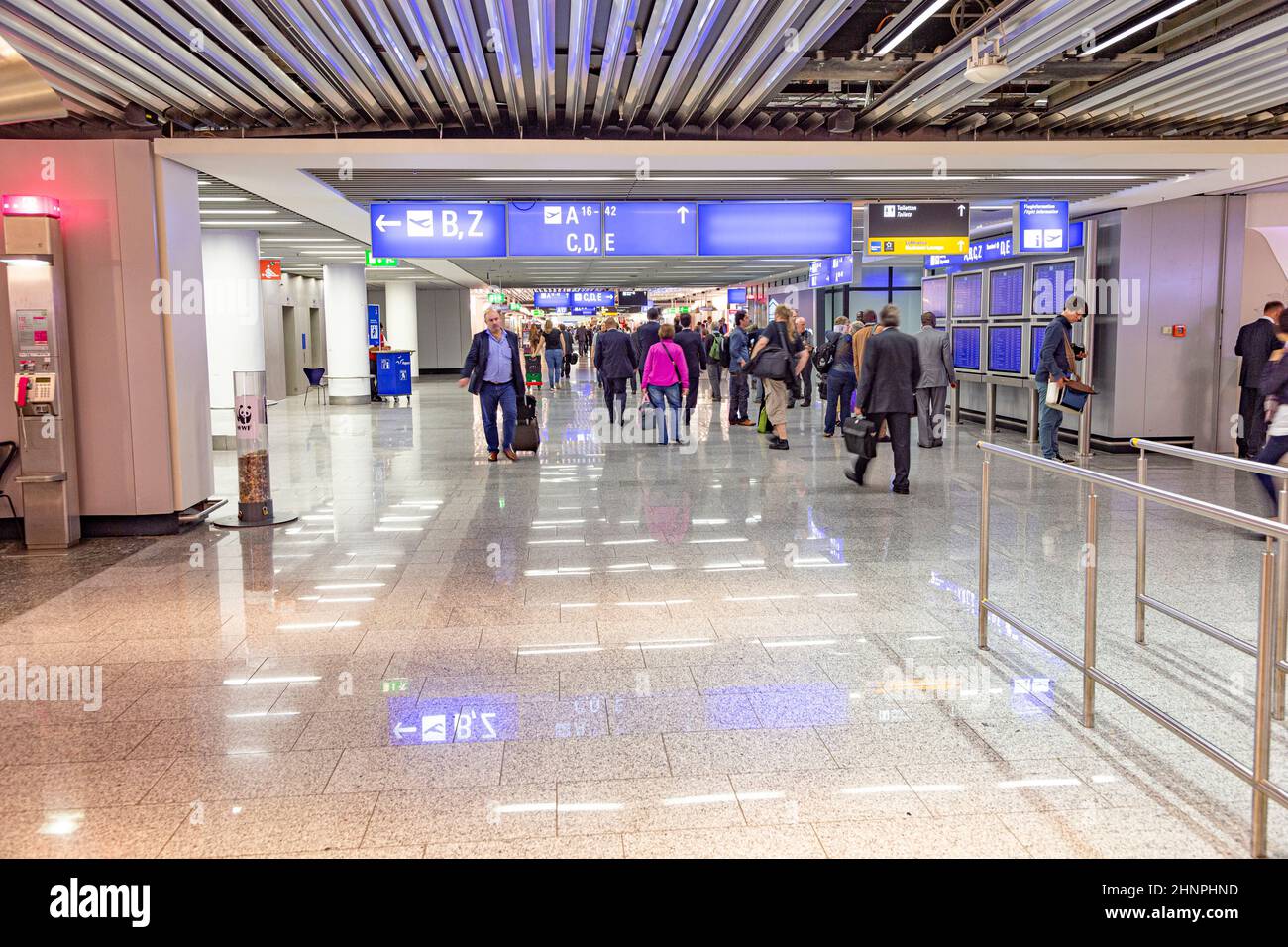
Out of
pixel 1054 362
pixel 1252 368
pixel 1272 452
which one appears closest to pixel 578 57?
pixel 1272 452

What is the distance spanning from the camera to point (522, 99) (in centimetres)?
757

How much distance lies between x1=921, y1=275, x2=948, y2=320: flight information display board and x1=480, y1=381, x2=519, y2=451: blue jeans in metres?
8.09

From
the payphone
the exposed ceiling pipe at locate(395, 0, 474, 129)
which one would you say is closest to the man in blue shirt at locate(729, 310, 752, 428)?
the exposed ceiling pipe at locate(395, 0, 474, 129)

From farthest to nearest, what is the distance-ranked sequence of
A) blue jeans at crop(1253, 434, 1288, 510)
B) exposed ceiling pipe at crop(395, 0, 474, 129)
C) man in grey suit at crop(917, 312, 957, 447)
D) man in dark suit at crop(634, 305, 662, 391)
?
man in dark suit at crop(634, 305, 662, 391) → man in grey suit at crop(917, 312, 957, 447) → blue jeans at crop(1253, 434, 1288, 510) → exposed ceiling pipe at crop(395, 0, 474, 129)

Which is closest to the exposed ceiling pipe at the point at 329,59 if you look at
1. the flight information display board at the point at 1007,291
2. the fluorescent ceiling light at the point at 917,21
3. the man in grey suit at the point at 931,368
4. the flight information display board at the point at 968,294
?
the fluorescent ceiling light at the point at 917,21

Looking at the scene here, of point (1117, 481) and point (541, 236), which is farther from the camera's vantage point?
point (541, 236)

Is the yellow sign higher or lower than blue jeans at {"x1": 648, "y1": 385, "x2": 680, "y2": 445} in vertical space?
higher

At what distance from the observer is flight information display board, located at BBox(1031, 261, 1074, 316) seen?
13.2 metres

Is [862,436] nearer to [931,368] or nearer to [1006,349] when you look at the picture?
[931,368]

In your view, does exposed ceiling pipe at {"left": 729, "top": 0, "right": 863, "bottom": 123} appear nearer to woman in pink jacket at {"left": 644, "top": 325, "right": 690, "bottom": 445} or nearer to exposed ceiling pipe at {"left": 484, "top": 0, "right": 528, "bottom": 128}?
exposed ceiling pipe at {"left": 484, "top": 0, "right": 528, "bottom": 128}

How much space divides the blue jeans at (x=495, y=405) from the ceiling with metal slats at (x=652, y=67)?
390cm

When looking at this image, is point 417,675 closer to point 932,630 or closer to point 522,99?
point 932,630
